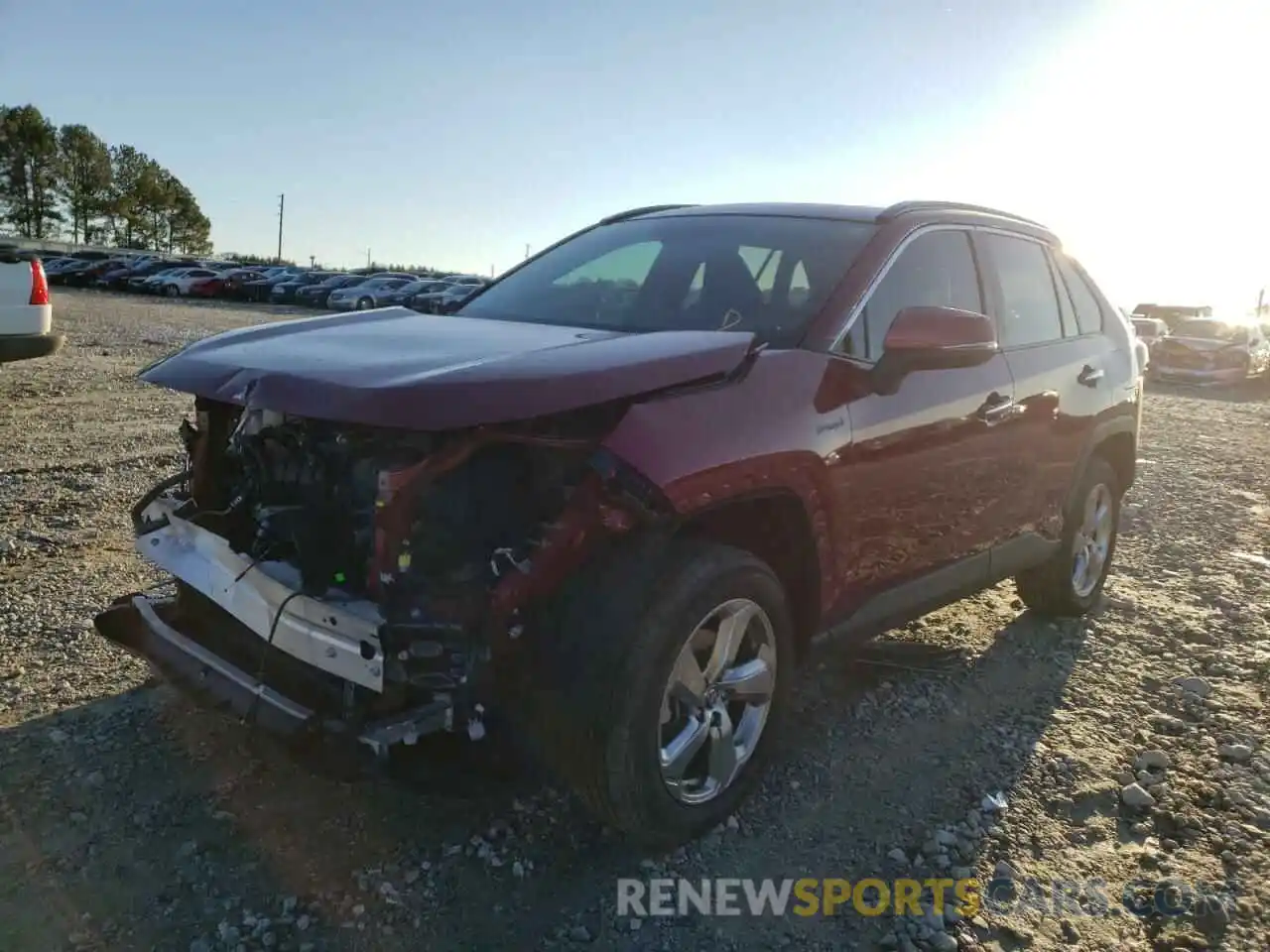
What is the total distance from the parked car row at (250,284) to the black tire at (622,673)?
109 ft

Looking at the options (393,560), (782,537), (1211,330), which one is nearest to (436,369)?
(393,560)

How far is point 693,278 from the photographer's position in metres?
3.68

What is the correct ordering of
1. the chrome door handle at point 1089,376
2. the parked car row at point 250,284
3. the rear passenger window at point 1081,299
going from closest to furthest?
the chrome door handle at point 1089,376
the rear passenger window at point 1081,299
the parked car row at point 250,284

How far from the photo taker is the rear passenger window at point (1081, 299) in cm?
481

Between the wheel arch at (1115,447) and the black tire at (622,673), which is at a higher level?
the wheel arch at (1115,447)

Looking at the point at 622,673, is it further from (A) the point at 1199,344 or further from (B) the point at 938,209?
(A) the point at 1199,344

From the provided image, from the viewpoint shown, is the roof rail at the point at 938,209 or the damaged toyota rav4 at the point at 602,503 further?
the roof rail at the point at 938,209

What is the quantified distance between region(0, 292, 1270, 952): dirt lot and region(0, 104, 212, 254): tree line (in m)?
73.9

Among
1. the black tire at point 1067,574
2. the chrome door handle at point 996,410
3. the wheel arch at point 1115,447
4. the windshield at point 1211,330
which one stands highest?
the windshield at point 1211,330

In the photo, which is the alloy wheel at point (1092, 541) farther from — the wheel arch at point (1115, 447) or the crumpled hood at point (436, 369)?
the crumpled hood at point (436, 369)

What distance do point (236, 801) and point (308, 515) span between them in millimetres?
1006

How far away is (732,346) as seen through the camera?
9.41 ft

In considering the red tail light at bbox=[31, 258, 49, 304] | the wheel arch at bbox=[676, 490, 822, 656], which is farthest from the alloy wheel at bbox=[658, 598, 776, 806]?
the red tail light at bbox=[31, 258, 49, 304]

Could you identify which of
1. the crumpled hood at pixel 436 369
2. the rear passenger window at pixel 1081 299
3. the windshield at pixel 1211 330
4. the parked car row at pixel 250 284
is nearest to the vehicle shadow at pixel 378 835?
the crumpled hood at pixel 436 369
